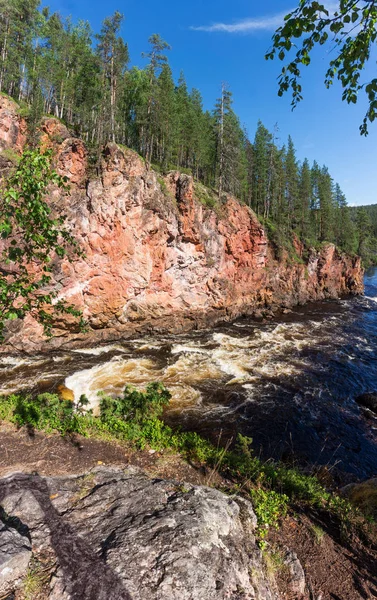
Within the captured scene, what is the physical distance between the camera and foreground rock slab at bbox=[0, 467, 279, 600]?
280cm

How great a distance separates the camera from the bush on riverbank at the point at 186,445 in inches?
197

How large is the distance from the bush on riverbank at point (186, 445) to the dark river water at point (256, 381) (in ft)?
9.65

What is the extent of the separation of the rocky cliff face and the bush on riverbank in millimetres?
10846

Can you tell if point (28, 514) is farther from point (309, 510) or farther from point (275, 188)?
point (275, 188)

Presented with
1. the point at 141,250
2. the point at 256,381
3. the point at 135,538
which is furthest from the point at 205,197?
the point at 135,538

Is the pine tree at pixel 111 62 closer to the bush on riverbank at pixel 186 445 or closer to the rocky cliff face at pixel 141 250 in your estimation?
the rocky cliff face at pixel 141 250

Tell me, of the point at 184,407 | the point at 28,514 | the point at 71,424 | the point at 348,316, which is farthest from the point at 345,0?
the point at 348,316

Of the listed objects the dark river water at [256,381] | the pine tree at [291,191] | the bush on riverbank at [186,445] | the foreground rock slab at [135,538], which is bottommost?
the dark river water at [256,381]

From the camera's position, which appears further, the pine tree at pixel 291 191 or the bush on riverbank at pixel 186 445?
the pine tree at pixel 291 191

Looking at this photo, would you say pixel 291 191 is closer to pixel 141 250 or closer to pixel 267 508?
pixel 141 250


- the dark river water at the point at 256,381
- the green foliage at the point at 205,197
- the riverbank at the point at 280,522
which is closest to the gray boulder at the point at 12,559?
the riverbank at the point at 280,522

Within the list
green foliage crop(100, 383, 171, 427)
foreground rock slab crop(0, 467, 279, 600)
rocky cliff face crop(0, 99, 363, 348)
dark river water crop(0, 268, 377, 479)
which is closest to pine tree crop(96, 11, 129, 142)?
rocky cliff face crop(0, 99, 363, 348)

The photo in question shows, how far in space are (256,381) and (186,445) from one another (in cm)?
935

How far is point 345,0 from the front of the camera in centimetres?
239
